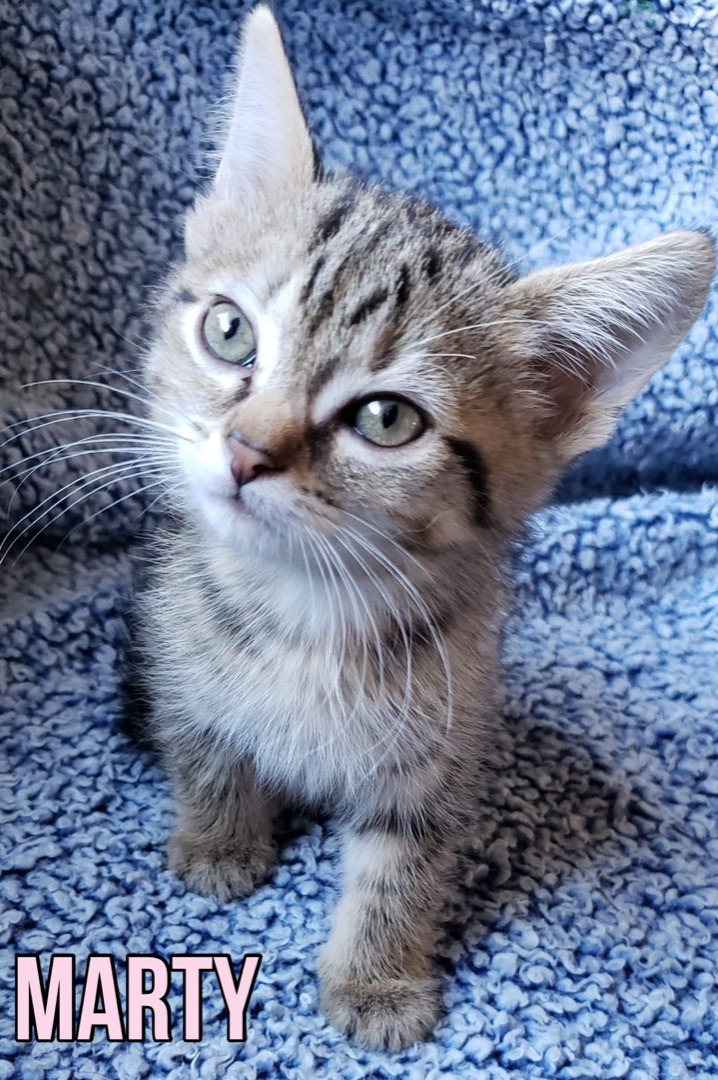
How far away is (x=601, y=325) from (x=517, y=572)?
0.43m

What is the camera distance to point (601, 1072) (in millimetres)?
841

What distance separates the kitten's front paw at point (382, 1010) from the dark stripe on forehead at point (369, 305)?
52 centimetres

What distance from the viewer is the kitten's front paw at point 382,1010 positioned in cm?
85

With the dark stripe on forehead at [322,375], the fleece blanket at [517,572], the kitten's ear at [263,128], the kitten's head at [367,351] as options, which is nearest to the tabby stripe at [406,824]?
the fleece blanket at [517,572]

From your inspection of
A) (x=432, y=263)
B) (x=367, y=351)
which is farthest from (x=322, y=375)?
(x=432, y=263)

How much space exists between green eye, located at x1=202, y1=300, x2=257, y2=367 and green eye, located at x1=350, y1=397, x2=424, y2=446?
0.09 meters

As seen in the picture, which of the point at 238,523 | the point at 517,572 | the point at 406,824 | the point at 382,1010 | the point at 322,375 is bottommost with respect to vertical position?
the point at 382,1010

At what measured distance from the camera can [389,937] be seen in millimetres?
877

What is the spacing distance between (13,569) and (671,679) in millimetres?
768

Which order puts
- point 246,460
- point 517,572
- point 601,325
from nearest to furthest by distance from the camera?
point 246,460
point 601,325
point 517,572

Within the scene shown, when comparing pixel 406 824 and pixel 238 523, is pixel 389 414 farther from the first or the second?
pixel 406 824

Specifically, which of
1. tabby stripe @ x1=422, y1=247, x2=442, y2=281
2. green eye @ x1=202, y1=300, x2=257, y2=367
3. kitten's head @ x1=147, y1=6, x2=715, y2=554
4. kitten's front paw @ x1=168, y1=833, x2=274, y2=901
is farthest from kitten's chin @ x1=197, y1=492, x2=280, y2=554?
kitten's front paw @ x1=168, y1=833, x2=274, y2=901

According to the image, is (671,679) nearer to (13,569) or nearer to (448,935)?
(448,935)

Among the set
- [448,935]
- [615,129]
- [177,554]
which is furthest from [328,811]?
[615,129]
